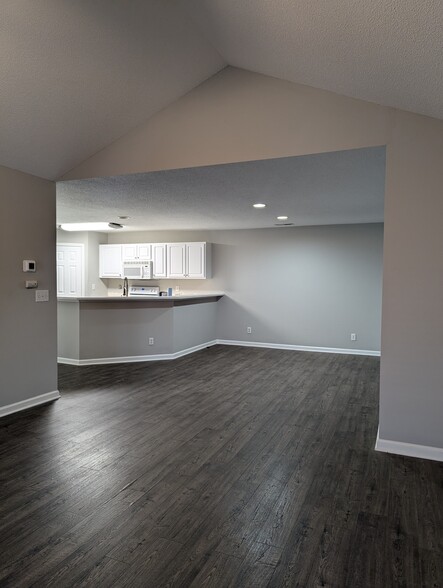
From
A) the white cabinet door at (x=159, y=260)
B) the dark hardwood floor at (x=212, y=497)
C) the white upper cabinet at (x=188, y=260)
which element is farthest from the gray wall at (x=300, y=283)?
the dark hardwood floor at (x=212, y=497)

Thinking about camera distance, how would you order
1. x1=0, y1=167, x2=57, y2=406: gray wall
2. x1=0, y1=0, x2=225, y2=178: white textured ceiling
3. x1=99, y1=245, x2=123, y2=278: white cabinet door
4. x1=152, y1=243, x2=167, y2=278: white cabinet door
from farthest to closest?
x1=99, y1=245, x2=123, y2=278: white cabinet door < x1=152, y1=243, x2=167, y2=278: white cabinet door < x1=0, y1=167, x2=57, y2=406: gray wall < x1=0, y1=0, x2=225, y2=178: white textured ceiling

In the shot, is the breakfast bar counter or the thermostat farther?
the breakfast bar counter

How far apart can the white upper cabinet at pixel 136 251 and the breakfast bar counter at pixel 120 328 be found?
2018 mm

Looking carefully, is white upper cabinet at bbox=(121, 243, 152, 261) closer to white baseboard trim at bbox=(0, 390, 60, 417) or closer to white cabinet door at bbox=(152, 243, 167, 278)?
white cabinet door at bbox=(152, 243, 167, 278)

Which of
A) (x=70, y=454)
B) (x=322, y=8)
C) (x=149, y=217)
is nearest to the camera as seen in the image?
(x=322, y=8)

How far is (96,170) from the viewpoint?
3.94 m

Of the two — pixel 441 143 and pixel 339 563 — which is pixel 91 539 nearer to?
pixel 339 563

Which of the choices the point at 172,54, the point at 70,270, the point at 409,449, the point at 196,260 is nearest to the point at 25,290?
the point at 172,54

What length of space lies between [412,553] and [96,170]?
13.0 ft

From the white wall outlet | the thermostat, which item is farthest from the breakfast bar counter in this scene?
the thermostat

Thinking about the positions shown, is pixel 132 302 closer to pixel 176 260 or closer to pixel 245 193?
pixel 176 260

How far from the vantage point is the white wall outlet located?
403 cm

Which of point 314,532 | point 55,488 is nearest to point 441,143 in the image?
point 314,532

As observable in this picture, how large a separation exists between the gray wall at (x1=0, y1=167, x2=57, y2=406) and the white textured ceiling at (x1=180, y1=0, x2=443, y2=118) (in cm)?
232
